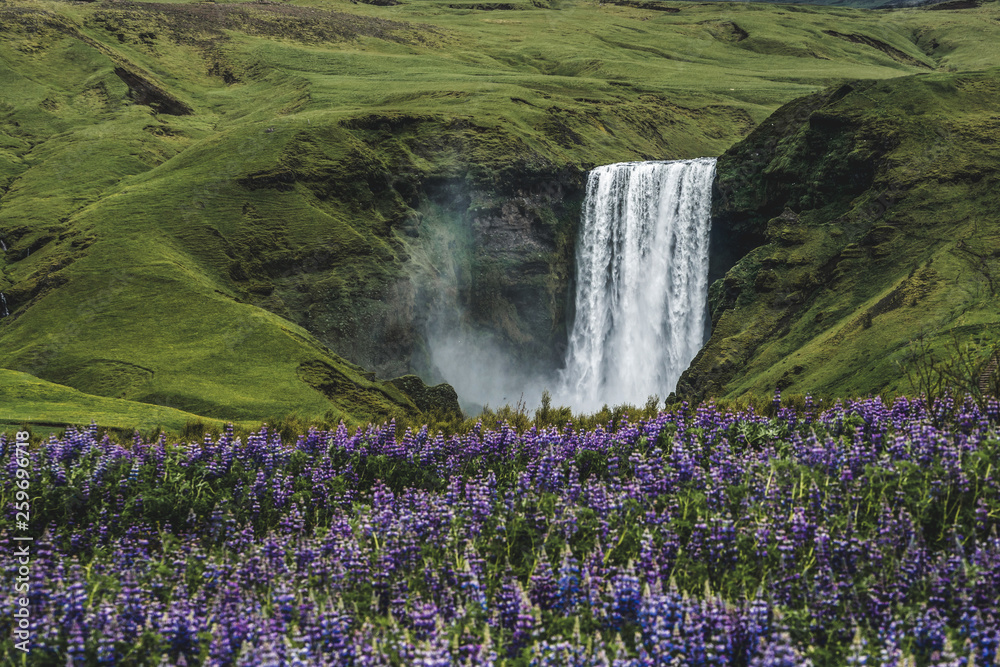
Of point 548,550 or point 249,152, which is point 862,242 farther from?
point 249,152

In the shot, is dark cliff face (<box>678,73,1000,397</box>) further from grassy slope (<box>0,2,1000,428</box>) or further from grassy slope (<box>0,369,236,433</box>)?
grassy slope (<box>0,369,236,433</box>)

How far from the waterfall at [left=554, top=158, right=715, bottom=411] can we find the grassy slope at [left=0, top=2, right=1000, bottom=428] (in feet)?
21.7

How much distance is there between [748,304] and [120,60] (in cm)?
6294

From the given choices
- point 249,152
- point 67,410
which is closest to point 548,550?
point 67,410

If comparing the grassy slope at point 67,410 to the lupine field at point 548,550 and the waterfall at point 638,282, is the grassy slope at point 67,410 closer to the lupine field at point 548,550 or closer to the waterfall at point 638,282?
the lupine field at point 548,550

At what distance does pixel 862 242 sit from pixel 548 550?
29.9m

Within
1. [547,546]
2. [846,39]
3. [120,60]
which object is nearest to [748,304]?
[547,546]

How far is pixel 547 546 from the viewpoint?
33.0 feet

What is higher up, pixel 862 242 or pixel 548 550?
pixel 862 242

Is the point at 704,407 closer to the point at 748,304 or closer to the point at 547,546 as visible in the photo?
the point at 547,546

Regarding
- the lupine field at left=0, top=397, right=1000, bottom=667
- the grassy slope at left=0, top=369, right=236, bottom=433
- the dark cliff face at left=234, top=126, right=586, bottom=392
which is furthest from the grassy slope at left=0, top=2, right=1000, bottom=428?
the lupine field at left=0, top=397, right=1000, bottom=667

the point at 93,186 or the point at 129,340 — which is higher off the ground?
the point at 93,186

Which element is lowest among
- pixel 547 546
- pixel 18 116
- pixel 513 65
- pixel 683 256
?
pixel 547 546

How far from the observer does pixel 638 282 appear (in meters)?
55.8
